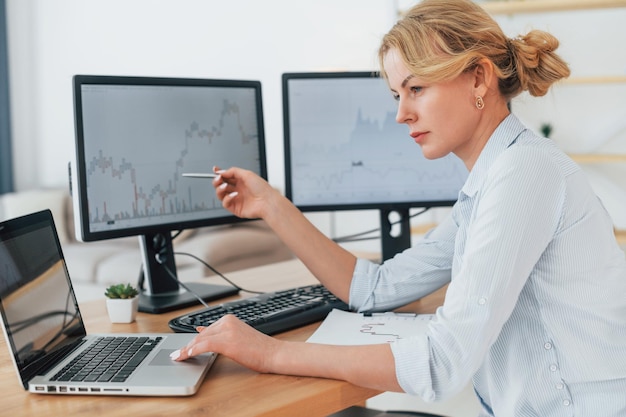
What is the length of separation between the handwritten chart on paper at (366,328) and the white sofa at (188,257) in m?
2.11

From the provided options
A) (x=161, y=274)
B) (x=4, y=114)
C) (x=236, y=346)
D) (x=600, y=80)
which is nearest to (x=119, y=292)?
(x=161, y=274)

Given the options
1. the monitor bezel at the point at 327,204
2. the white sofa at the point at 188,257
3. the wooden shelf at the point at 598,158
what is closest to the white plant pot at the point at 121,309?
the monitor bezel at the point at 327,204

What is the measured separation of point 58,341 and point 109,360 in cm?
9

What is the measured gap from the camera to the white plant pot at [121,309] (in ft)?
5.07

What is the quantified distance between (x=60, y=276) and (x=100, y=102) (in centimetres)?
43

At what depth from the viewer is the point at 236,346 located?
1207mm

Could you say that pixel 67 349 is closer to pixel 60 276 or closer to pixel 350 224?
pixel 60 276

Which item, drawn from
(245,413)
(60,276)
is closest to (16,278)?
(60,276)

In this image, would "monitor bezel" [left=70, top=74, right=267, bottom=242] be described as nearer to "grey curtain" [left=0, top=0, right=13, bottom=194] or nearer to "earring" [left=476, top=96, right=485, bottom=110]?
"earring" [left=476, top=96, right=485, bottom=110]

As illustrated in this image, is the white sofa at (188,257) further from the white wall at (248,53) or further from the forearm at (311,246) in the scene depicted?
the forearm at (311,246)

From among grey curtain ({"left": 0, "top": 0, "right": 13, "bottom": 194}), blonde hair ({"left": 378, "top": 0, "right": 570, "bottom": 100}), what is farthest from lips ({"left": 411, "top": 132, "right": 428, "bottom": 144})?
grey curtain ({"left": 0, "top": 0, "right": 13, "bottom": 194})

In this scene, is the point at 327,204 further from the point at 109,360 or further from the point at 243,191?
the point at 109,360

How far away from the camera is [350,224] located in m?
4.39

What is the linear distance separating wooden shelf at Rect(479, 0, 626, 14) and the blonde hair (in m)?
2.17
